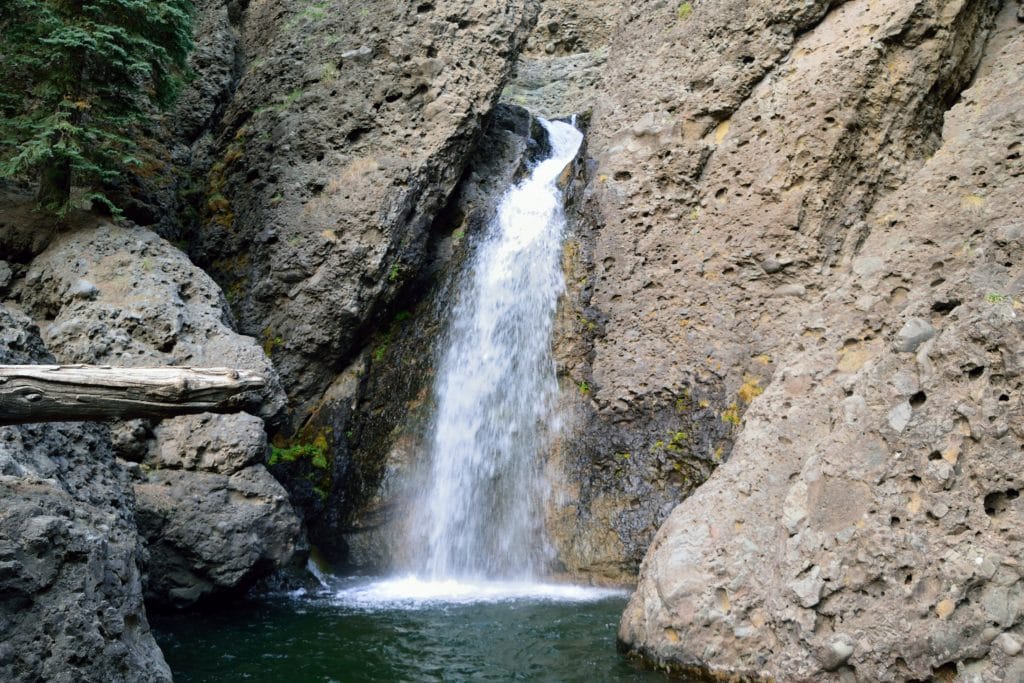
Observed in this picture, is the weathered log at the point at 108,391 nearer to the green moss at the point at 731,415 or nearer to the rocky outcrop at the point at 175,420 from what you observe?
the rocky outcrop at the point at 175,420

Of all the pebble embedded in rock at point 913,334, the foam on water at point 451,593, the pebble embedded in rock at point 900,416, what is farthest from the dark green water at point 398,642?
the pebble embedded in rock at point 913,334

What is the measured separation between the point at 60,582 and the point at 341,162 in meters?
7.71

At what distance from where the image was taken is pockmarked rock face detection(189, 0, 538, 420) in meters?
9.98

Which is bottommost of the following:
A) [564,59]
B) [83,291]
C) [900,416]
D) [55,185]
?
[900,416]

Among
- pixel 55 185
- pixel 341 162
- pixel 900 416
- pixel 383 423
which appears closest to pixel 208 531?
pixel 383 423

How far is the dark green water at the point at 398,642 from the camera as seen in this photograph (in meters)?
5.71

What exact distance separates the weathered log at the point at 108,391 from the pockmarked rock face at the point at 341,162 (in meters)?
5.70

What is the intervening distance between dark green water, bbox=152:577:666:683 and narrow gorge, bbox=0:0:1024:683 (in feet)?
0.17

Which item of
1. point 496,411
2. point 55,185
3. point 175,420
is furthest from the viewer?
point 496,411

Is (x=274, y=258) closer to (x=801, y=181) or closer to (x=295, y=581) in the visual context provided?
(x=295, y=581)

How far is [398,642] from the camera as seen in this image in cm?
643

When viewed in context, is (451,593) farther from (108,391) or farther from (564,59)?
(564,59)

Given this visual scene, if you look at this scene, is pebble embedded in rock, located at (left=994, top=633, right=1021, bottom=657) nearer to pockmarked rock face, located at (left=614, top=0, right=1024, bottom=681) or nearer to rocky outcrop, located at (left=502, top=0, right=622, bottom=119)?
pockmarked rock face, located at (left=614, top=0, right=1024, bottom=681)

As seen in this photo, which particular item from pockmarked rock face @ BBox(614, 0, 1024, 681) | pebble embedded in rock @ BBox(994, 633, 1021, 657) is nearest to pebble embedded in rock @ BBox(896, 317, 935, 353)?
pockmarked rock face @ BBox(614, 0, 1024, 681)
